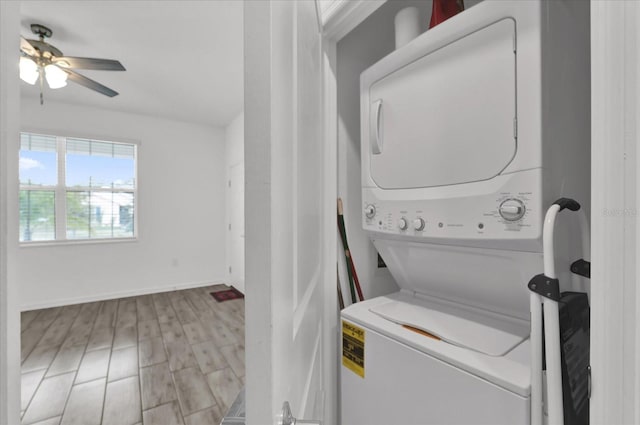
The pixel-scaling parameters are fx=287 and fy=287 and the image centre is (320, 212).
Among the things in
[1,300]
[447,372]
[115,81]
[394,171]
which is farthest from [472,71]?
[115,81]

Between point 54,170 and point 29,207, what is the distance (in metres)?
0.54

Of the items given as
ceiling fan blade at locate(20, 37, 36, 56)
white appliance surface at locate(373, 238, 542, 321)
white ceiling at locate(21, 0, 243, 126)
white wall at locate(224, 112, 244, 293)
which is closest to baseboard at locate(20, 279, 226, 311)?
white wall at locate(224, 112, 244, 293)

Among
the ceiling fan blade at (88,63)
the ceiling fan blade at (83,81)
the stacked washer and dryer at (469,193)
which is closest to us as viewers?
the stacked washer and dryer at (469,193)

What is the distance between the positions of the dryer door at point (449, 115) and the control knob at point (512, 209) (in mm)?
90

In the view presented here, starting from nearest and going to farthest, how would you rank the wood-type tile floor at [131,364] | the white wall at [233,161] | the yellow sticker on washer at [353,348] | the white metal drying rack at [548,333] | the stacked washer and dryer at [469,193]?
1. the white metal drying rack at [548,333]
2. the stacked washer and dryer at [469,193]
3. the yellow sticker on washer at [353,348]
4. the wood-type tile floor at [131,364]
5. the white wall at [233,161]

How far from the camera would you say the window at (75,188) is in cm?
363

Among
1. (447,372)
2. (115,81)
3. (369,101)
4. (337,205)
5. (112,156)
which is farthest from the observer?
(112,156)

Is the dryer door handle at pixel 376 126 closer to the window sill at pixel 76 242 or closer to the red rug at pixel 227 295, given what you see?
the red rug at pixel 227 295

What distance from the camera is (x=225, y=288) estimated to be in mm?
4621

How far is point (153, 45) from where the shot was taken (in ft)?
8.00

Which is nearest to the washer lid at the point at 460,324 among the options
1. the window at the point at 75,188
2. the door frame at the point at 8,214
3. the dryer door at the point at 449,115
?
the dryer door at the point at 449,115

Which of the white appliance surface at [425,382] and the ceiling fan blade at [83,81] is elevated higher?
the ceiling fan blade at [83,81]
